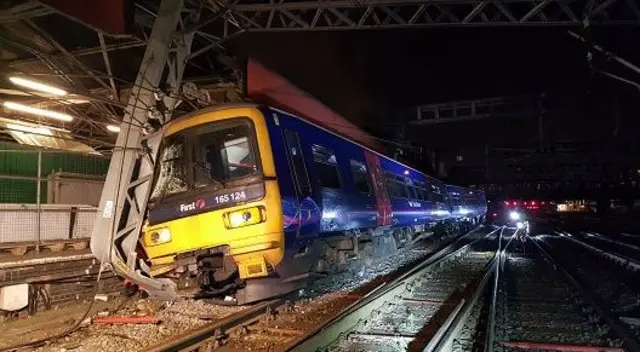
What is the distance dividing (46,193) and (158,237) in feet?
23.6

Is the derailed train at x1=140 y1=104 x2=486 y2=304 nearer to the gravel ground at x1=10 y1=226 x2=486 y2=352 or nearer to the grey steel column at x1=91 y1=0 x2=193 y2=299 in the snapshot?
the grey steel column at x1=91 y1=0 x2=193 y2=299

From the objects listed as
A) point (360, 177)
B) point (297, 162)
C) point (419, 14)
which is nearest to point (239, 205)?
point (297, 162)

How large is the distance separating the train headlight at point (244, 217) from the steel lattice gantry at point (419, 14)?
22.3ft

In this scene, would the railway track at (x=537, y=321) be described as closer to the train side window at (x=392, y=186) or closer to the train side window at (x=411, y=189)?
the train side window at (x=392, y=186)

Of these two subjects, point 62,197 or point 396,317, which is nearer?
point 396,317

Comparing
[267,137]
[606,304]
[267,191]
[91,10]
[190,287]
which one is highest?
[91,10]

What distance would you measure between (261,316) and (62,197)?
316 inches

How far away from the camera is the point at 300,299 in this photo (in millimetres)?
9414

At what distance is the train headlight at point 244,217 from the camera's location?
696 cm

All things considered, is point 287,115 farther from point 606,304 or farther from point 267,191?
point 606,304

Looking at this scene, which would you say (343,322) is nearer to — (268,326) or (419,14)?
(268,326)

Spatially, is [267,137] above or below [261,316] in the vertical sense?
above

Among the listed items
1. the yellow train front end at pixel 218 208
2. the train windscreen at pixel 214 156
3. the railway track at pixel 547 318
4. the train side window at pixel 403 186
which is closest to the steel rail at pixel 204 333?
the yellow train front end at pixel 218 208

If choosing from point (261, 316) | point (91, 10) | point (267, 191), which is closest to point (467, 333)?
point (261, 316)
